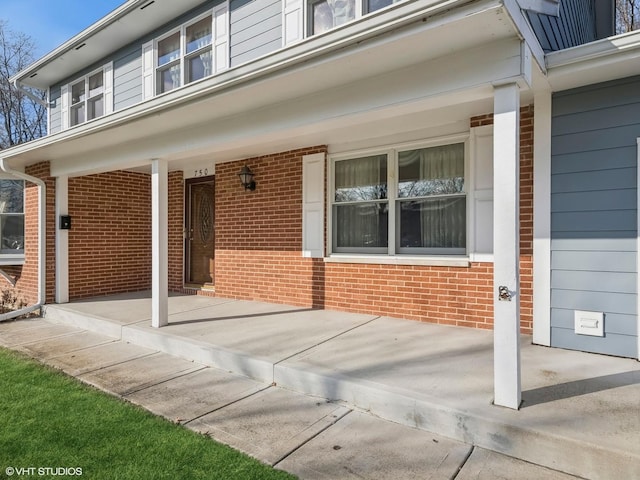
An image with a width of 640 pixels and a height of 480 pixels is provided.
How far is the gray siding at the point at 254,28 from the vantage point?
237 inches

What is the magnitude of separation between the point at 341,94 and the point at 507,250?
74.4 inches

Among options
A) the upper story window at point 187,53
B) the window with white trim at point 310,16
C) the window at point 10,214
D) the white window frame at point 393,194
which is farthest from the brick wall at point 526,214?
the window at point 10,214

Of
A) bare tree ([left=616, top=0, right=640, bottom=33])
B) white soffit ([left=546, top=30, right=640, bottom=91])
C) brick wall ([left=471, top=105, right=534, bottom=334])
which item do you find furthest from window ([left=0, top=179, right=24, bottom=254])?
bare tree ([left=616, top=0, right=640, bottom=33])

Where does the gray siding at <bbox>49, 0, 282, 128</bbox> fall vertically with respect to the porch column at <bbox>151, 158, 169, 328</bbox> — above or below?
above

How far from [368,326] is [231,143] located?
2.64 m

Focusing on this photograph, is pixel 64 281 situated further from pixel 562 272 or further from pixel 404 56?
pixel 562 272

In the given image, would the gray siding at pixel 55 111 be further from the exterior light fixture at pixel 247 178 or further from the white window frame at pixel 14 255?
the exterior light fixture at pixel 247 178

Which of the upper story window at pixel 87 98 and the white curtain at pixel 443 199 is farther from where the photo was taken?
the upper story window at pixel 87 98

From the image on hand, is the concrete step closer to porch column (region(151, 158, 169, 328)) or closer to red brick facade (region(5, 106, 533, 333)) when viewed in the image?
porch column (region(151, 158, 169, 328))

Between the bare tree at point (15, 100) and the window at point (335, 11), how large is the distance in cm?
1671

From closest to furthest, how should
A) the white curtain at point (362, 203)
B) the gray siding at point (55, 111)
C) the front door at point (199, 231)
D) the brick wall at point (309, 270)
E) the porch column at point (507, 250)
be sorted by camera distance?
1. the porch column at point (507, 250)
2. the brick wall at point (309, 270)
3. the white curtain at point (362, 203)
4. the front door at point (199, 231)
5. the gray siding at point (55, 111)

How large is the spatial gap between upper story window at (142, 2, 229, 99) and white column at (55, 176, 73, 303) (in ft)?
→ 7.58

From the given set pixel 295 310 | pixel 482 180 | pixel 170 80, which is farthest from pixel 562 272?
pixel 170 80

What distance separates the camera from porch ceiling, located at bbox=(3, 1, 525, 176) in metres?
2.69
